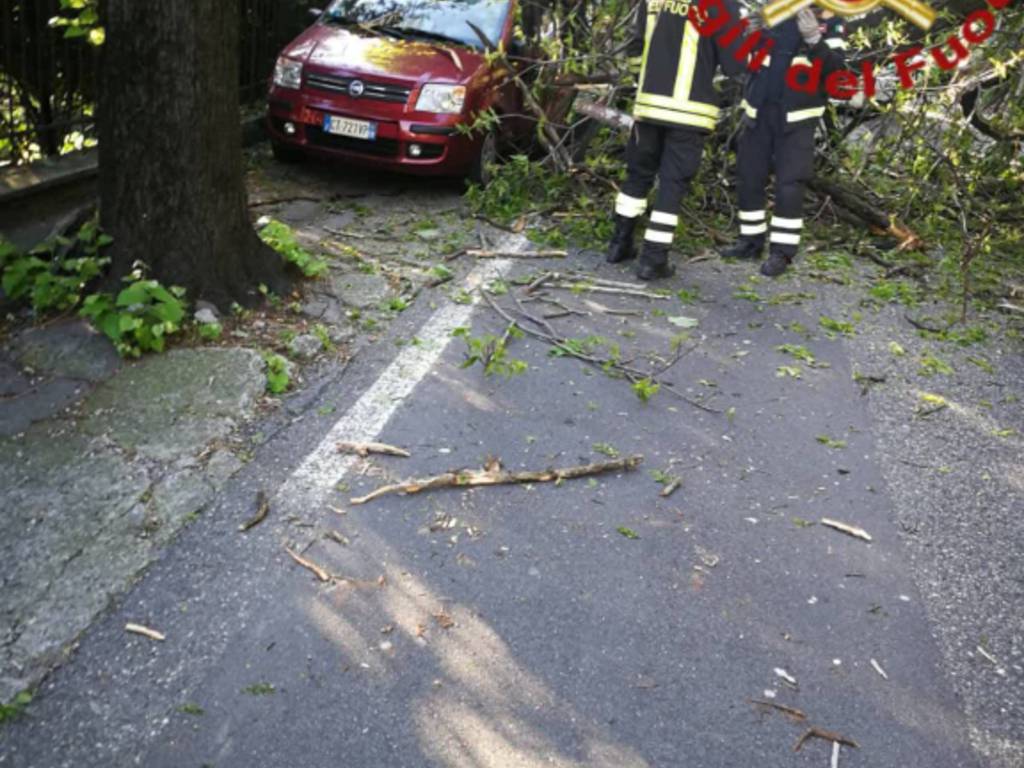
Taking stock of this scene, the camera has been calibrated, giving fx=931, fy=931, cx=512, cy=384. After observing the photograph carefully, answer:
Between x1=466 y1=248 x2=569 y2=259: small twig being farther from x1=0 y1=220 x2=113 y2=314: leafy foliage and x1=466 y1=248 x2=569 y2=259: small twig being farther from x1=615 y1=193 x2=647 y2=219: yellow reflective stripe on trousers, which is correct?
x1=0 y1=220 x2=113 y2=314: leafy foliage

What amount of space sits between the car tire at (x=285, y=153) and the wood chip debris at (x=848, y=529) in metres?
6.13

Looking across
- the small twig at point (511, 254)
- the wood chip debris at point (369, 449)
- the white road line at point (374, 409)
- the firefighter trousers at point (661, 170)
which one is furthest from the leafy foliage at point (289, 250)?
the firefighter trousers at point (661, 170)

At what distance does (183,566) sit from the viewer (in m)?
3.10

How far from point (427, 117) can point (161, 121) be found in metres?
3.35

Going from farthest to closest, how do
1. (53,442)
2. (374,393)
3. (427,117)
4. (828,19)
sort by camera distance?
(427,117), (828,19), (374,393), (53,442)

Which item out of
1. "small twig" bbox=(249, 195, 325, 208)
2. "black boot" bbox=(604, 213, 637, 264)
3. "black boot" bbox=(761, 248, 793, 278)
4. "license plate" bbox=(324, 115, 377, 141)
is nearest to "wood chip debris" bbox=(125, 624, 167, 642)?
"black boot" bbox=(604, 213, 637, 264)

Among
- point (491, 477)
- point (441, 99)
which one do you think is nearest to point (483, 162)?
point (441, 99)

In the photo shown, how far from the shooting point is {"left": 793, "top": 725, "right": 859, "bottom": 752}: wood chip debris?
2.62 meters

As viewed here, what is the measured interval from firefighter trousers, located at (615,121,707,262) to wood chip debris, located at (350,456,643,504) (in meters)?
2.75

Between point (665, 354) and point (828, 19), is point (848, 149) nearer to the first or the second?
point (828, 19)

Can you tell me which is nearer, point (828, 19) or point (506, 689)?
point (506, 689)

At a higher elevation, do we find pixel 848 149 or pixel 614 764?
pixel 848 149

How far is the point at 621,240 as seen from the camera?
21.9ft

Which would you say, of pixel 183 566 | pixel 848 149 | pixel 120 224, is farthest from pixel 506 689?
pixel 848 149
